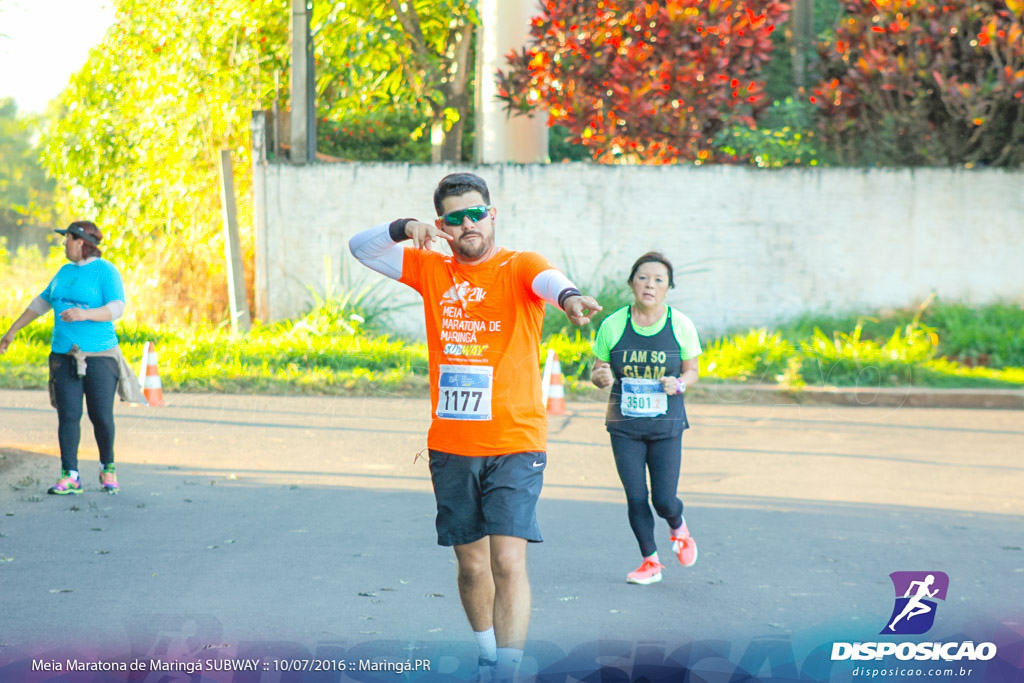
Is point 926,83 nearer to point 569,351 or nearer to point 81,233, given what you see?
point 569,351

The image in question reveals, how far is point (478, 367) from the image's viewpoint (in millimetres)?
4367

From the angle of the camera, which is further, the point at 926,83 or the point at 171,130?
the point at 171,130

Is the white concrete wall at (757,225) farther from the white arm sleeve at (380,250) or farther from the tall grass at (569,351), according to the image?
the white arm sleeve at (380,250)

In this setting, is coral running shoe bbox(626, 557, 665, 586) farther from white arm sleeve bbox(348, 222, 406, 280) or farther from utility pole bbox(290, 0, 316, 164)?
utility pole bbox(290, 0, 316, 164)

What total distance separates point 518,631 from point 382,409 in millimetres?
8324

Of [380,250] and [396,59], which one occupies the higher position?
[396,59]

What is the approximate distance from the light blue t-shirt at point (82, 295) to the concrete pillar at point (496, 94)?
9.38 meters

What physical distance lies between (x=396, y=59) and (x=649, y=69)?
4138 millimetres

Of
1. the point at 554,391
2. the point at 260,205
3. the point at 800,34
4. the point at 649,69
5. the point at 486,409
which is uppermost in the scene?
the point at 800,34

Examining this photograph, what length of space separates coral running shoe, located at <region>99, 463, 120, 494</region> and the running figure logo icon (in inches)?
195

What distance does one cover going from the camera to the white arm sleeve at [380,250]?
15.2ft

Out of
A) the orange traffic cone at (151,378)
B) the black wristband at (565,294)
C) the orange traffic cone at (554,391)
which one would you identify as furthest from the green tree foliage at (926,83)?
the black wristband at (565,294)

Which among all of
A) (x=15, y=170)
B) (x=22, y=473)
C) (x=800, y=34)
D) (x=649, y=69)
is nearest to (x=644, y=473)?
(x=22, y=473)

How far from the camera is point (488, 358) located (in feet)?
14.3
